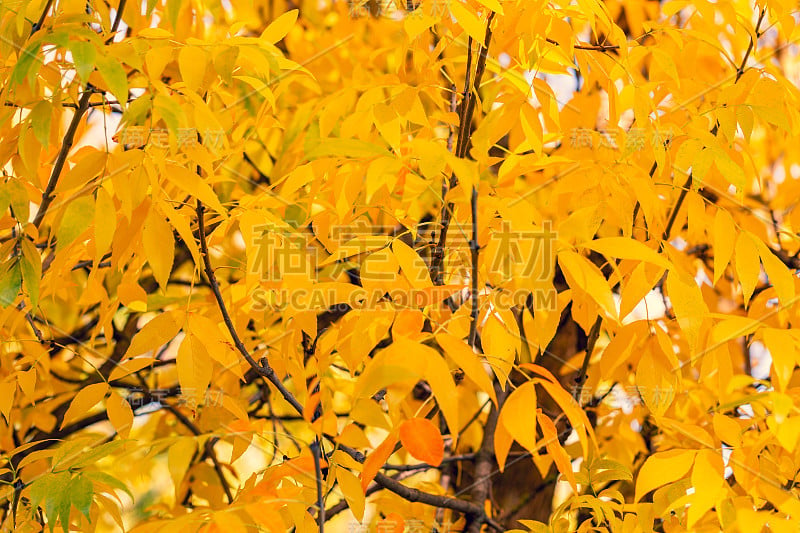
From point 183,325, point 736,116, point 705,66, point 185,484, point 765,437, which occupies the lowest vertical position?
point 185,484

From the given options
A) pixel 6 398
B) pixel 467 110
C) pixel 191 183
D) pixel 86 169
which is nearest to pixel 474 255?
pixel 467 110

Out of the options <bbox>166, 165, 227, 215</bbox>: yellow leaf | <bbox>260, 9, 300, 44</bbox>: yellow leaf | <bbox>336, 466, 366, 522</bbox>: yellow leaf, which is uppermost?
<bbox>260, 9, 300, 44</bbox>: yellow leaf

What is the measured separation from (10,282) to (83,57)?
0.25m

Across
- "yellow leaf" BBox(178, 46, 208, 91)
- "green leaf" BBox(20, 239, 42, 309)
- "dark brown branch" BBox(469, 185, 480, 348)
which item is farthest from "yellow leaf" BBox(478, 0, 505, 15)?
"green leaf" BBox(20, 239, 42, 309)

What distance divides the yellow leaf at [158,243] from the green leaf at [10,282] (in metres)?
0.14

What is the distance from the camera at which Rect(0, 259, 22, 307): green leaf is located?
680 millimetres

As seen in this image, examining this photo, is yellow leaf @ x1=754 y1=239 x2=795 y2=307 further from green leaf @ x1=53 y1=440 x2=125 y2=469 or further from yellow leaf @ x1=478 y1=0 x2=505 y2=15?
green leaf @ x1=53 y1=440 x2=125 y2=469

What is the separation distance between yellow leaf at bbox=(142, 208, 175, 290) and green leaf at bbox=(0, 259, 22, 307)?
0.14 m

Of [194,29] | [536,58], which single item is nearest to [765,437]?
[536,58]

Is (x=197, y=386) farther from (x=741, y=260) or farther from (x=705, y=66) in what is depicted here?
(x=705, y=66)

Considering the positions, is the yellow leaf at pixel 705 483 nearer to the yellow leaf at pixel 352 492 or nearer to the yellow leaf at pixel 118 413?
the yellow leaf at pixel 352 492

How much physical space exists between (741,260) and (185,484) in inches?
39.3

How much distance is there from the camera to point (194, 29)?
48.2 inches

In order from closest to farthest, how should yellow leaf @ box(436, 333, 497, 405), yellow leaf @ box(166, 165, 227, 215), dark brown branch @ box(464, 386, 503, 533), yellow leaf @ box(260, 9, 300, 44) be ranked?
yellow leaf @ box(436, 333, 497, 405), yellow leaf @ box(166, 165, 227, 215), yellow leaf @ box(260, 9, 300, 44), dark brown branch @ box(464, 386, 503, 533)
